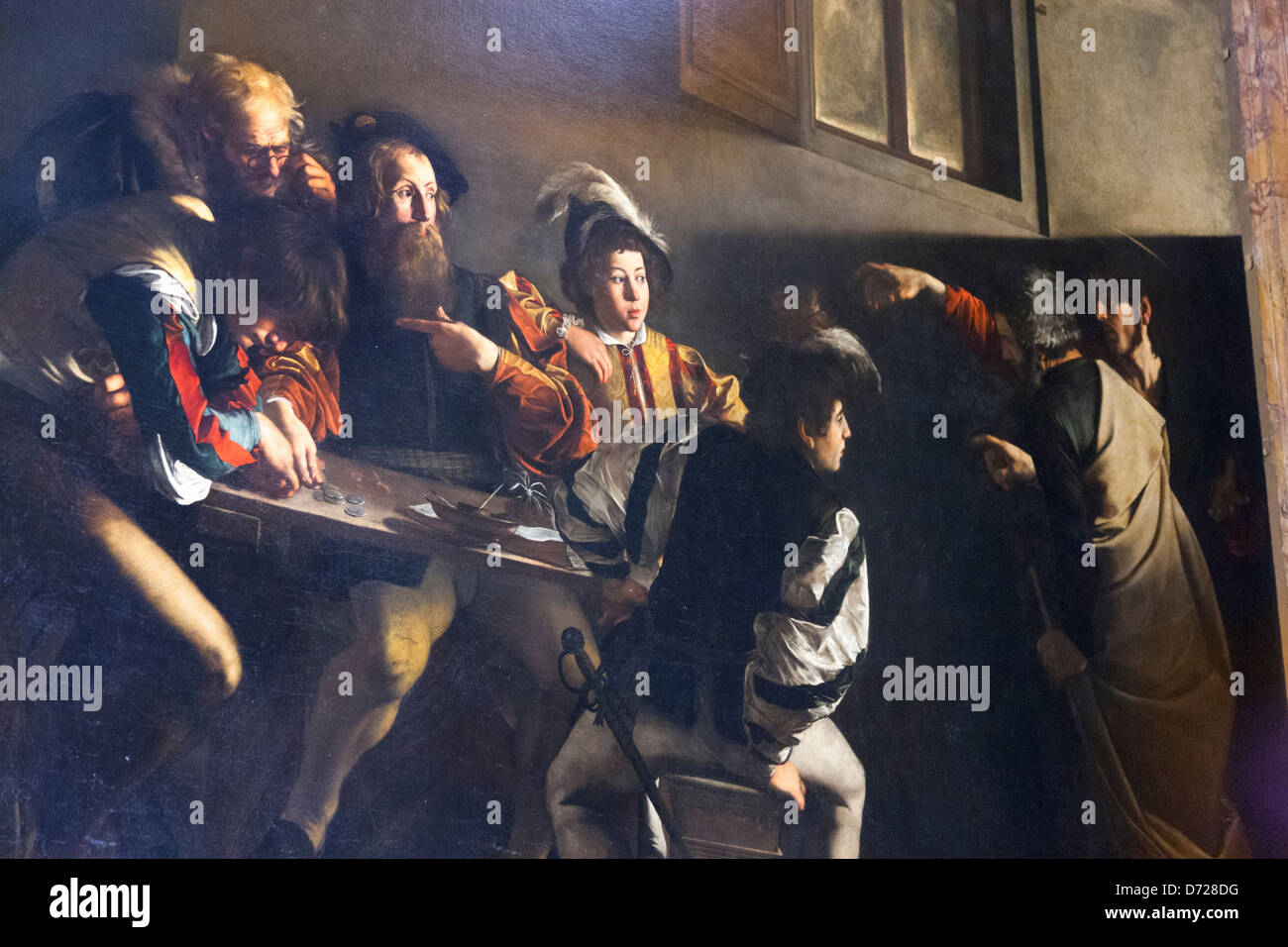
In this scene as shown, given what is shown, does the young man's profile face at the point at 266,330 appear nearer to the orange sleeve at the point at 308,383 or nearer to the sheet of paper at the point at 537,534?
the orange sleeve at the point at 308,383

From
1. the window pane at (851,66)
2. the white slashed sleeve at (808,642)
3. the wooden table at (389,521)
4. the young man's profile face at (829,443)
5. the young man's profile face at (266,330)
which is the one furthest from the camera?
the window pane at (851,66)

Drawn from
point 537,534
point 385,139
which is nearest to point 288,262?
point 385,139

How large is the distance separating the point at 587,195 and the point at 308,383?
1.96 meters

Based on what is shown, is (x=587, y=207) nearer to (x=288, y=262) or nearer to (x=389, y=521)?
(x=288, y=262)

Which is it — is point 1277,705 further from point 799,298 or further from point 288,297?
point 288,297

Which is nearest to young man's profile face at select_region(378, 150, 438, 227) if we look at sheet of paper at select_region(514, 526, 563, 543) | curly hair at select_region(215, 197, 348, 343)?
curly hair at select_region(215, 197, 348, 343)

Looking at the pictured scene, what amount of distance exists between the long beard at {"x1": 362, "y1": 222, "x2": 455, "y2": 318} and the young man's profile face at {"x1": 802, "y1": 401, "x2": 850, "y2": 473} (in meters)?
2.20

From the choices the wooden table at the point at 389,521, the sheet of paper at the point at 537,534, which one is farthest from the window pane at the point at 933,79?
the wooden table at the point at 389,521

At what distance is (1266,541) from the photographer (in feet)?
26.1

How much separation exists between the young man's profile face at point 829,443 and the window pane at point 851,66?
193cm

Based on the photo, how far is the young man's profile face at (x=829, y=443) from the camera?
7.34m

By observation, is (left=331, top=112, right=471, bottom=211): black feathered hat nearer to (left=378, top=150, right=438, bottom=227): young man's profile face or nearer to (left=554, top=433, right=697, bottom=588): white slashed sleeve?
(left=378, top=150, right=438, bottom=227): young man's profile face

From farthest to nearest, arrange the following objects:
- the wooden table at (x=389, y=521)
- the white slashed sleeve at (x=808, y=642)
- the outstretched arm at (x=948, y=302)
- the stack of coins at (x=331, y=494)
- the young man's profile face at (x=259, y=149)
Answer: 1. the outstretched arm at (x=948, y=302)
2. the white slashed sleeve at (x=808, y=642)
3. the young man's profile face at (x=259, y=149)
4. the stack of coins at (x=331, y=494)
5. the wooden table at (x=389, y=521)
